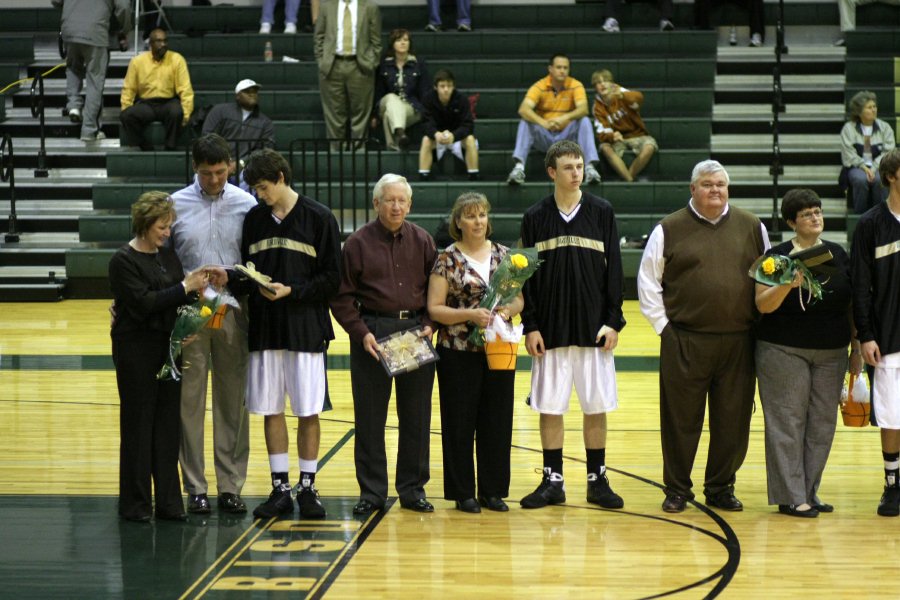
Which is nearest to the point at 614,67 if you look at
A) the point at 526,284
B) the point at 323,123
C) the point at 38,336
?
the point at 323,123

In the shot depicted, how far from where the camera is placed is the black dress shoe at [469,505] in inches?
228

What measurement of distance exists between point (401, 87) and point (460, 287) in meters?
7.86

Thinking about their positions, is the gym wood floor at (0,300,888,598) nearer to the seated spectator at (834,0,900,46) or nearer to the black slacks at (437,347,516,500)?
the black slacks at (437,347,516,500)

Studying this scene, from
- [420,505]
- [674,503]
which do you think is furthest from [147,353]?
[674,503]

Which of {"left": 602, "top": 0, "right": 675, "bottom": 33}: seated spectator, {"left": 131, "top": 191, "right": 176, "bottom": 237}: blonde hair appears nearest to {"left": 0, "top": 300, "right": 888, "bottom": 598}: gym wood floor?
{"left": 131, "top": 191, "right": 176, "bottom": 237}: blonde hair

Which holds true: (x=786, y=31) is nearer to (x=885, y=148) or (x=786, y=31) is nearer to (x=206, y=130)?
(x=885, y=148)

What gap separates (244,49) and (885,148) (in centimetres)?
715

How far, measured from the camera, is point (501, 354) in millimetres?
5672

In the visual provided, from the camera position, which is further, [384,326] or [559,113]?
[559,113]

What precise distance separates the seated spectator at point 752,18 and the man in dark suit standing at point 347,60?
3906 mm

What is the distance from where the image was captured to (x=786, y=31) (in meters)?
15.3

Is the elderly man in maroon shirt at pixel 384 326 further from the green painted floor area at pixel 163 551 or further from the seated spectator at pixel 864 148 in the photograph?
the seated spectator at pixel 864 148

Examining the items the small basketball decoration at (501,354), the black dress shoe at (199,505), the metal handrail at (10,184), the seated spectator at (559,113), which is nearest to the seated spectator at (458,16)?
the seated spectator at (559,113)

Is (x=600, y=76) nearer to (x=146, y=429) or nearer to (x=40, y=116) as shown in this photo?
(x=40, y=116)
